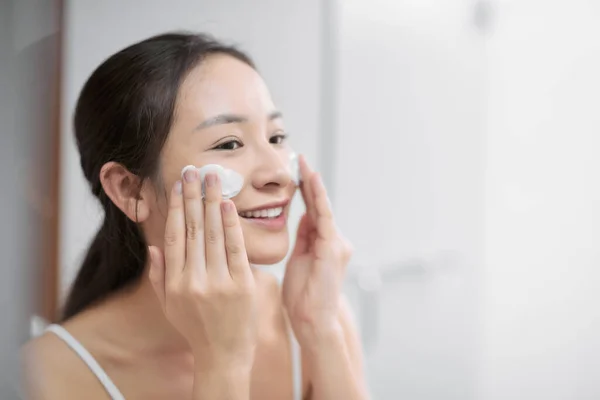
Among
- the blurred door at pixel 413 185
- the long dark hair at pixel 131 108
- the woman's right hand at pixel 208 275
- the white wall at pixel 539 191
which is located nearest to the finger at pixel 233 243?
the woman's right hand at pixel 208 275

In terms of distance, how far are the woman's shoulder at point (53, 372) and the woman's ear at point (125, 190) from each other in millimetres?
150

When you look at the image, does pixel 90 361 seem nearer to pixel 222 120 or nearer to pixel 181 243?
pixel 181 243

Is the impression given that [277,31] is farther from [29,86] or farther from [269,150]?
[29,86]

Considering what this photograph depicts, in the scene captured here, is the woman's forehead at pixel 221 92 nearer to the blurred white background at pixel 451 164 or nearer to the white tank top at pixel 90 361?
the blurred white background at pixel 451 164

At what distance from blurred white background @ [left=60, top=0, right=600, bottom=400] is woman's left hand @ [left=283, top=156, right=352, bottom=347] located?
0.63 ft

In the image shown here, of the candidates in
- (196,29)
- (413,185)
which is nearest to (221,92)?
(196,29)

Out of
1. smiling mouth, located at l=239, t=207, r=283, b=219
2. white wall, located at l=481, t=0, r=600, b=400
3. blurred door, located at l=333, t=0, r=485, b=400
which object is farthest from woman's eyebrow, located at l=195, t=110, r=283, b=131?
white wall, located at l=481, t=0, r=600, b=400

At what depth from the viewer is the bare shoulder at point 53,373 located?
1.60 feet

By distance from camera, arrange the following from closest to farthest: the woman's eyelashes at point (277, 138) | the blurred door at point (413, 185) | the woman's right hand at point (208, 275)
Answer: the woman's right hand at point (208, 275)
the woman's eyelashes at point (277, 138)
the blurred door at point (413, 185)

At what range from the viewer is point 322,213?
2.42 feet

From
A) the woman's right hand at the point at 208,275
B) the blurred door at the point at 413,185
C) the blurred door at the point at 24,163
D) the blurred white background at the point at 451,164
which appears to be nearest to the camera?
the blurred door at the point at 24,163

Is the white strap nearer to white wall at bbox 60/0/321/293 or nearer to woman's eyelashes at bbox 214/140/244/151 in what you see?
white wall at bbox 60/0/321/293

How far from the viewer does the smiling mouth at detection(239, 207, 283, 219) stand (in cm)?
64

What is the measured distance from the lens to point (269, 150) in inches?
25.2
